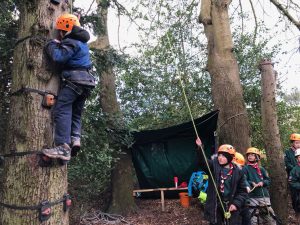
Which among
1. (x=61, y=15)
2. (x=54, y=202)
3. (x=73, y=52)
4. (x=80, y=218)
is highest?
(x=61, y=15)

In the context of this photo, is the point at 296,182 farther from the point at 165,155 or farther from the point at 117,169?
the point at 117,169

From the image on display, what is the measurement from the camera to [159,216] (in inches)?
245

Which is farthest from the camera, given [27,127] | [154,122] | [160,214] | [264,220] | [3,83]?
[154,122]

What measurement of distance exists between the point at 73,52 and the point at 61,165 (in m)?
0.75

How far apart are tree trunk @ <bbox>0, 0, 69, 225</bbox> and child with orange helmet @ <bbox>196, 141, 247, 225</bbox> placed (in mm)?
2180

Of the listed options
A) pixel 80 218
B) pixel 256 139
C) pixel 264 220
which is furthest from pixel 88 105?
pixel 256 139

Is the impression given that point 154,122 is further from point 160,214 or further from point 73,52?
point 73,52

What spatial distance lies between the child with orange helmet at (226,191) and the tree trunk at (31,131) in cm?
218

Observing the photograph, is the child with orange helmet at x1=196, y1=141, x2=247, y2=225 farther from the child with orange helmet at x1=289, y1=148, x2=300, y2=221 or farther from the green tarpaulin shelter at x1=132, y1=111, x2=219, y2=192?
the green tarpaulin shelter at x1=132, y1=111, x2=219, y2=192

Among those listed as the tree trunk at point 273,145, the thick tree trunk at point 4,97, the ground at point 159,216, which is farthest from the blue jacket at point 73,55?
the ground at point 159,216

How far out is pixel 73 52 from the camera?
7.53 ft

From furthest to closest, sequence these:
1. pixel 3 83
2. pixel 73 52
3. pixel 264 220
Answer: pixel 264 220 < pixel 3 83 < pixel 73 52

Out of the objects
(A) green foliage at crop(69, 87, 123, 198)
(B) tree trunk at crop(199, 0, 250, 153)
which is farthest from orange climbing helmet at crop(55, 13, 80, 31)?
(B) tree trunk at crop(199, 0, 250, 153)

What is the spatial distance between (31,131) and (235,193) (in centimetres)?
269
